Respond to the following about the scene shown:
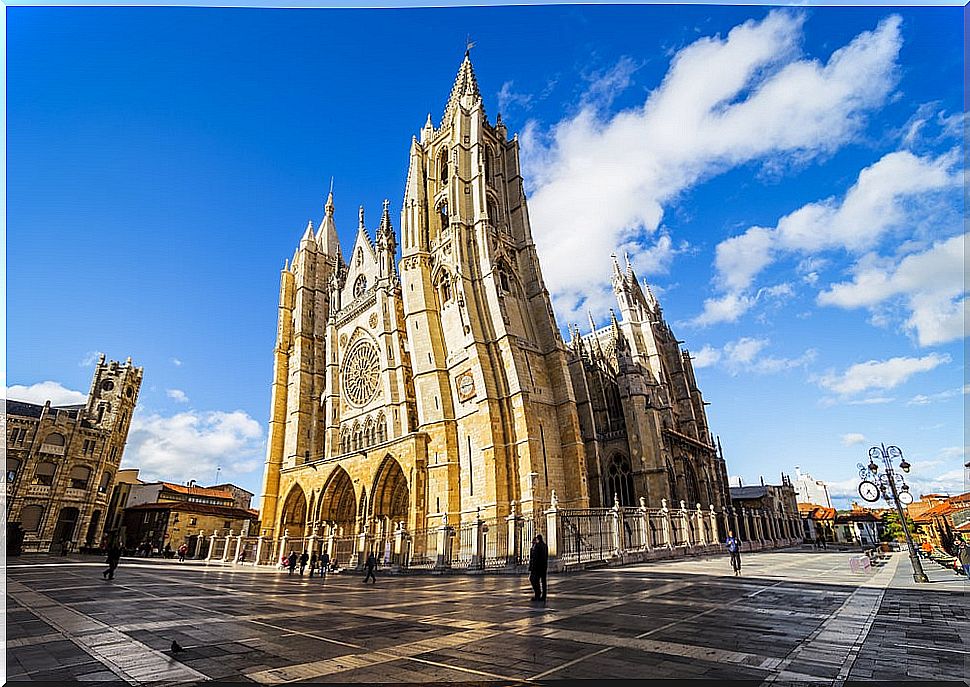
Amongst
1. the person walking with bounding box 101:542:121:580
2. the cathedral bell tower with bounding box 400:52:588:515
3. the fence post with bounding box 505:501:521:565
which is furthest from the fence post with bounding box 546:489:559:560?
the person walking with bounding box 101:542:121:580

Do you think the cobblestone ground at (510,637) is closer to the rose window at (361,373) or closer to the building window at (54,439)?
the rose window at (361,373)

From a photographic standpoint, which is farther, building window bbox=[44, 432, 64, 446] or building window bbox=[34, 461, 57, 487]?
building window bbox=[44, 432, 64, 446]

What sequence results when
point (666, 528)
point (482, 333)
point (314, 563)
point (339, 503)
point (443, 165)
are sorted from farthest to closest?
point (443, 165), point (339, 503), point (482, 333), point (314, 563), point (666, 528)

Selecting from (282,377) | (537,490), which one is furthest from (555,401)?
(282,377)

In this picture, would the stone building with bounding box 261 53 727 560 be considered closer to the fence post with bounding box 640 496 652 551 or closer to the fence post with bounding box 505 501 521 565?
the fence post with bounding box 505 501 521 565

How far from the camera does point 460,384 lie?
979 inches

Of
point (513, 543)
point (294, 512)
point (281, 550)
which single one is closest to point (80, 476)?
point (294, 512)

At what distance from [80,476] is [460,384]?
3567 cm

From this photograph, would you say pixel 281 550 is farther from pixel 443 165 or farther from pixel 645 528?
pixel 443 165

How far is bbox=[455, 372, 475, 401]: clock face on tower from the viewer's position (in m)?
24.0

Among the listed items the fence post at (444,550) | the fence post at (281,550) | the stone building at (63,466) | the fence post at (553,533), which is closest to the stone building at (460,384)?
the fence post at (281,550)

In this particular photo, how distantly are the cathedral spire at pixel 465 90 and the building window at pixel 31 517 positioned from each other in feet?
139

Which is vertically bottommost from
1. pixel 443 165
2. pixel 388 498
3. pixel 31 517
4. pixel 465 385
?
pixel 31 517

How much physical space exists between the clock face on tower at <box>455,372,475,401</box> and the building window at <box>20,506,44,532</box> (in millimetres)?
35223
